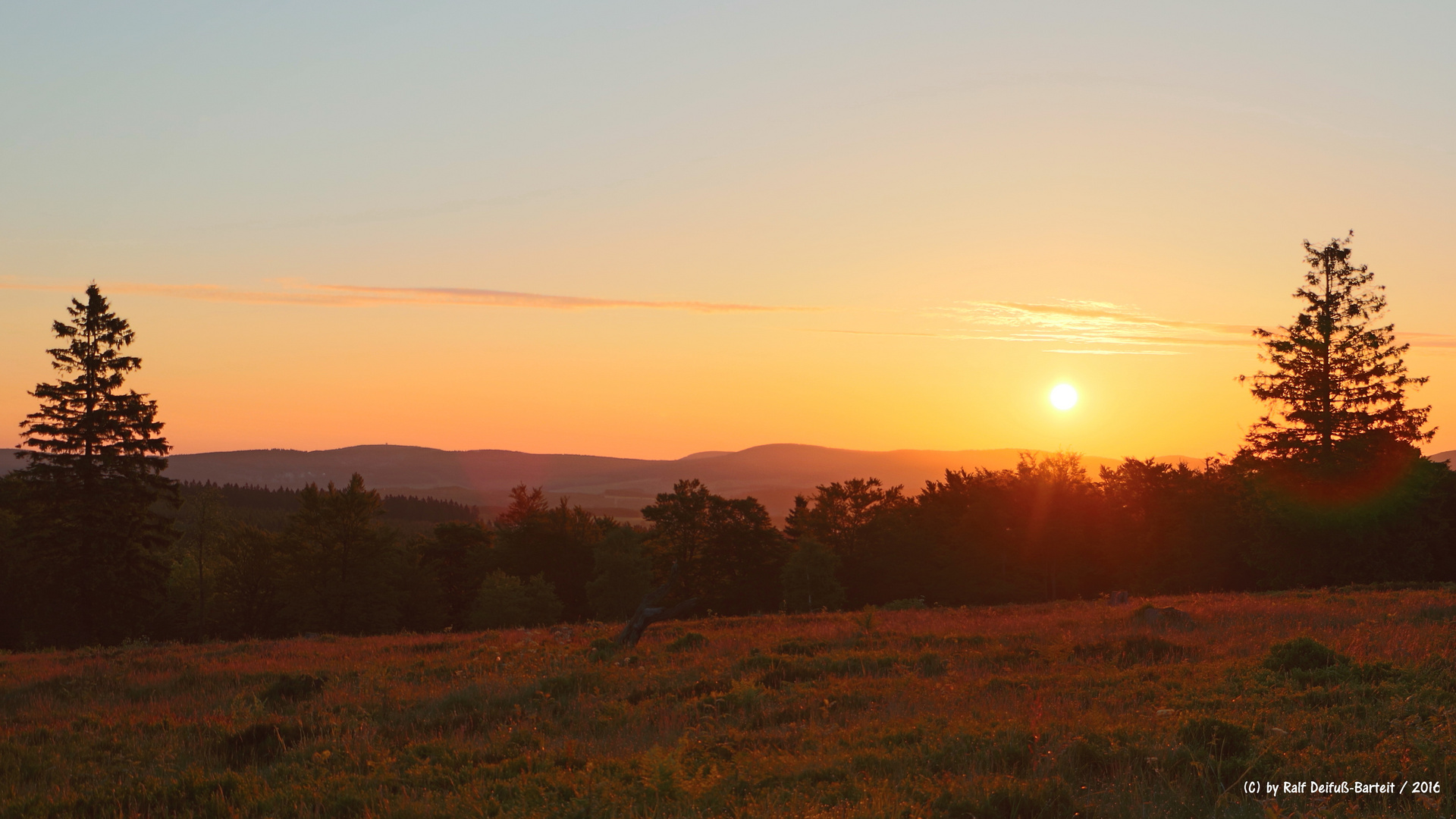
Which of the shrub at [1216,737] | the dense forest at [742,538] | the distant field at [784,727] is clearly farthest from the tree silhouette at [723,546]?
the shrub at [1216,737]

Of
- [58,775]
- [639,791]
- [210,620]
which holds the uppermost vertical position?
[639,791]

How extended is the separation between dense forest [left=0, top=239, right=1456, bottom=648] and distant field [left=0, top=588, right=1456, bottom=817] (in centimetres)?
1102

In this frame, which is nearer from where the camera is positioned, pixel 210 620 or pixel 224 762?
pixel 224 762

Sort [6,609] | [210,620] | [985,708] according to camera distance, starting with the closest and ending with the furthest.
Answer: [985,708], [6,609], [210,620]

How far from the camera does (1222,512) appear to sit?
172 ft

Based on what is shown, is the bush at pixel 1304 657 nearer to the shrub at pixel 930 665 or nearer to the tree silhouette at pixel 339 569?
the shrub at pixel 930 665

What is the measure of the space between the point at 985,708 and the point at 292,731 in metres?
8.94

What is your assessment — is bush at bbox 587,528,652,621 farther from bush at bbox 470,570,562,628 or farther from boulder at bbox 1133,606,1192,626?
boulder at bbox 1133,606,1192,626

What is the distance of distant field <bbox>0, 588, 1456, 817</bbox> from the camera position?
25.7ft

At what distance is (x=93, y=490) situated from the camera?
37.0 meters

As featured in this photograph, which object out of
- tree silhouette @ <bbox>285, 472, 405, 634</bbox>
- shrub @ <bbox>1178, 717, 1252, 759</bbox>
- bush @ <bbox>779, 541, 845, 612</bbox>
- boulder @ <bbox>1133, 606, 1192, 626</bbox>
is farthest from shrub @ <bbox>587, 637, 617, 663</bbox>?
bush @ <bbox>779, 541, 845, 612</bbox>

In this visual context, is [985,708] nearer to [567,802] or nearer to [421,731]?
[567,802]

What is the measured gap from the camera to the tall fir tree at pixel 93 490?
3669cm

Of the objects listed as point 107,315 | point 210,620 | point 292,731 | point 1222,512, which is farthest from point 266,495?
point 292,731
